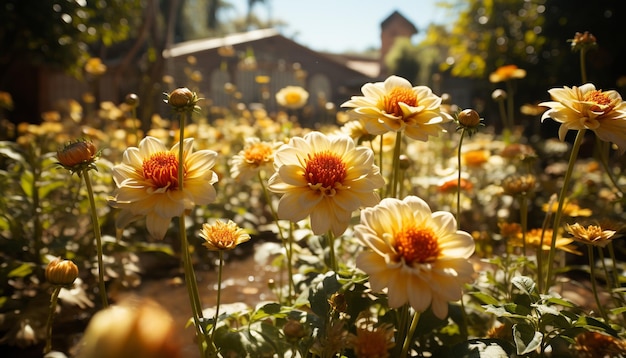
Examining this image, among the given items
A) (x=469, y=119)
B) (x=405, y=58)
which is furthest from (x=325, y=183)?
(x=405, y=58)

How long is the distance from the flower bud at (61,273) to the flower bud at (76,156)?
18 centimetres

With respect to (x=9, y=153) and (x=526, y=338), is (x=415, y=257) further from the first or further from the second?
(x=9, y=153)

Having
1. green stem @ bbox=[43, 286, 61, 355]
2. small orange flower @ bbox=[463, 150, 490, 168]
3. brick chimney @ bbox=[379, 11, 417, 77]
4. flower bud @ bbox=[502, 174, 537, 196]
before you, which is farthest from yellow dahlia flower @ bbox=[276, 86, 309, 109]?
brick chimney @ bbox=[379, 11, 417, 77]

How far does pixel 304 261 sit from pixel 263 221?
5.67 ft

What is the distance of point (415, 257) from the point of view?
25.6 inches

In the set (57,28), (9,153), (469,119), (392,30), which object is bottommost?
(9,153)

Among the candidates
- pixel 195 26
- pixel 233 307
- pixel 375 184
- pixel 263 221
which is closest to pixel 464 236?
pixel 375 184

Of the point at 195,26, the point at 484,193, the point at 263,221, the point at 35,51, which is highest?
the point at 195,26

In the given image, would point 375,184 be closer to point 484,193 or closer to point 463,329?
point 463,329

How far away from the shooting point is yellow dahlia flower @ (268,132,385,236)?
0.77 meters

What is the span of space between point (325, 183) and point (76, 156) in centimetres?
43

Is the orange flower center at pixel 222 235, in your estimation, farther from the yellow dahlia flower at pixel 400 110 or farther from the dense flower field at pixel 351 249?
the yellow dahlia flower at pixel 400 110

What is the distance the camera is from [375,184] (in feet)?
2.59

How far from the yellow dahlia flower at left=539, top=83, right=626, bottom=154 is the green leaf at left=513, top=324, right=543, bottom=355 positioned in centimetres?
38
